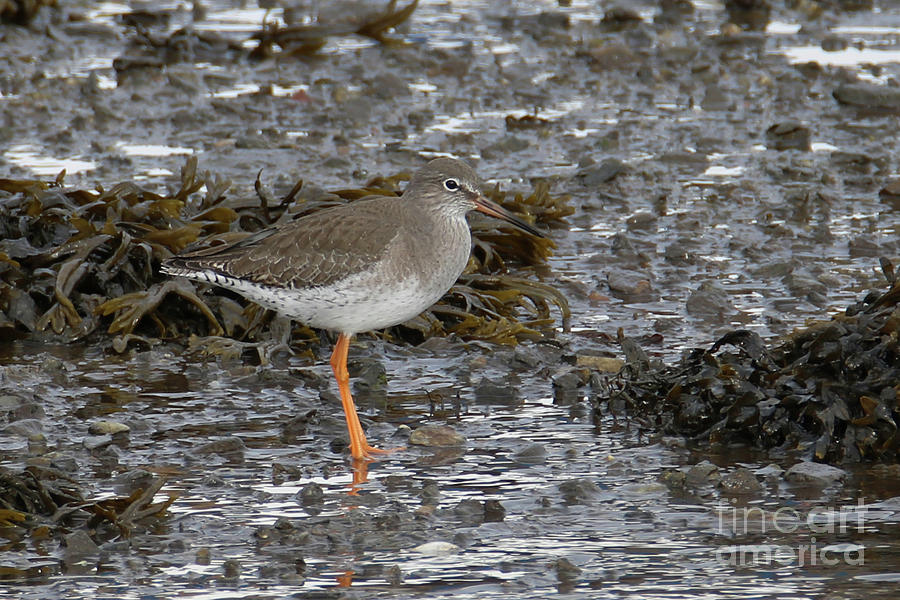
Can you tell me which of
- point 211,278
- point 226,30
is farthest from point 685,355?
point 226,30

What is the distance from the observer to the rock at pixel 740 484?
6.05 meters

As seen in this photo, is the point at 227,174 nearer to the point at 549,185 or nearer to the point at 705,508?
the point at 549,185

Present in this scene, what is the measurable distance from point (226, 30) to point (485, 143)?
181 inches

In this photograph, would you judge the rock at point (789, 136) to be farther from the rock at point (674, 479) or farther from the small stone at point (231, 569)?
the small stone at point (231, 569)

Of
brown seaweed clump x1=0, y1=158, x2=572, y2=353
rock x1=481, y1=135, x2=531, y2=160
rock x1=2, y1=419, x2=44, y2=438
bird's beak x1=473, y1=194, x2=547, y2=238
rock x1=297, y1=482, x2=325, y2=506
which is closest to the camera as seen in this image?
rock x1=297, y1=482, x2=325, y2=506

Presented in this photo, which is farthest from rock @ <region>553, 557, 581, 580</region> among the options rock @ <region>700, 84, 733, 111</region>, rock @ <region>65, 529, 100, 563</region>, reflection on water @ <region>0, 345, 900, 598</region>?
rock @ <region>700, 84, 733, 111</region>

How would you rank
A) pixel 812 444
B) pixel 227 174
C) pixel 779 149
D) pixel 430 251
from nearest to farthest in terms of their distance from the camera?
pixel 812 444, pixel 430 251, pixel 227 174, pixel 779 149

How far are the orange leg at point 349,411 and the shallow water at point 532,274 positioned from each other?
0.15m

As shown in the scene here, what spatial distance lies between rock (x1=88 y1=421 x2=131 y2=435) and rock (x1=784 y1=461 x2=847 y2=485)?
3.17 metres

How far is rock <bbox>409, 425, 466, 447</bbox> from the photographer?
22.2 ft

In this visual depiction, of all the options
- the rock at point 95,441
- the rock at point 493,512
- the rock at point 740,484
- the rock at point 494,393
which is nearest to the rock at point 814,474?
the rock at point 740,484

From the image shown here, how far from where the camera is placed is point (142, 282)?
27.6 feet

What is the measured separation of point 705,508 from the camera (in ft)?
19.3

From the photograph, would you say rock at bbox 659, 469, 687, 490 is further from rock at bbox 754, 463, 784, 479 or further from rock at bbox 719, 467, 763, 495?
rock at bbox 754, 463, 784, 479
